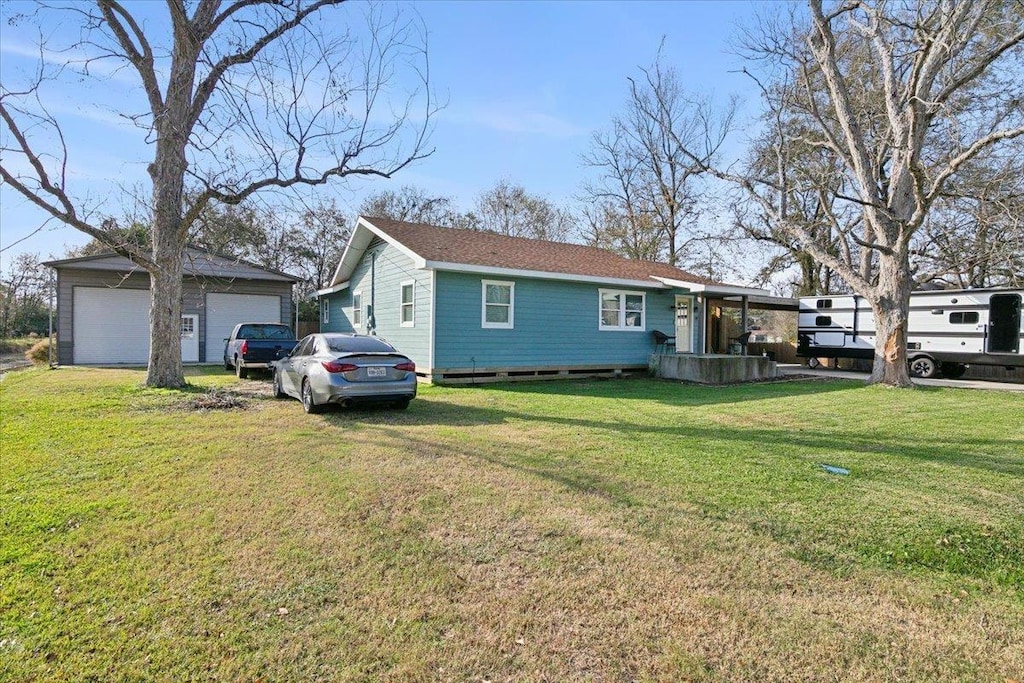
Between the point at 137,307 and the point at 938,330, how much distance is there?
26591 mm

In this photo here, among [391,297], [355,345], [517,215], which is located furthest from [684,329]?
[517,215]

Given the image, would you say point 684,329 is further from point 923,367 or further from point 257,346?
point 257,346

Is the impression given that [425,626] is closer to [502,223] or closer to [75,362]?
[75,362]

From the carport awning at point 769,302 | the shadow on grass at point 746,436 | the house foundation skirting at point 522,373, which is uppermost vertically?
the carport awning at point 769,302

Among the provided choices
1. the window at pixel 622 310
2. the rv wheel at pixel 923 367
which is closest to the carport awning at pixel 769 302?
the window at pixel 622 310

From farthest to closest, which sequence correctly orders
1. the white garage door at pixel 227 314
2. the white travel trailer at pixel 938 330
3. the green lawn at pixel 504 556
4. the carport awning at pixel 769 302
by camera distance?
1. the white garage door at pixel 227 314
2. the carport awning at pixel 769 302
3. the white travel trailer at pixel 938 330
4. the green lawn at pixel 504 556

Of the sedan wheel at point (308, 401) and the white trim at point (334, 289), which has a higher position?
the white trim at point (334, 289)

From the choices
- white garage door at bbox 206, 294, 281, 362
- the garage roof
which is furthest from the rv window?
white garage door at bbox 206, 294, 281, 362

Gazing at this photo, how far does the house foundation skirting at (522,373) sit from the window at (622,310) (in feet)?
3.93

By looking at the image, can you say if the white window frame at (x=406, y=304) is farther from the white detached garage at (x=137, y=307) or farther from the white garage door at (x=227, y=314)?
the white garage door at (x=227, y=314)

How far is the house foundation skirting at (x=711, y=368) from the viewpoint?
1453 cm

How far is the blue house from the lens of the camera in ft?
42.7

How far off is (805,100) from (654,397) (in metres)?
13.9

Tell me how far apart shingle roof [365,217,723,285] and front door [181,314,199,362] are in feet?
28.9
